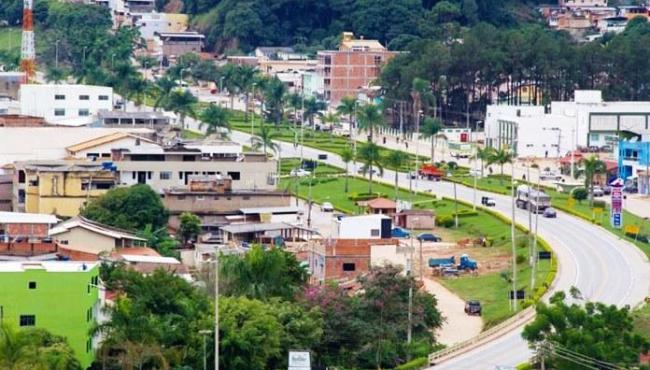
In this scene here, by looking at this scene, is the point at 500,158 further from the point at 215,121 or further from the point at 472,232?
the point at 215,121

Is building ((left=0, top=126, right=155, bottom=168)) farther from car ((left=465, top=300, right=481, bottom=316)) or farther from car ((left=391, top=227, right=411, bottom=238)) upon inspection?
car ((left=465, top=300, right=481, bottom=316))

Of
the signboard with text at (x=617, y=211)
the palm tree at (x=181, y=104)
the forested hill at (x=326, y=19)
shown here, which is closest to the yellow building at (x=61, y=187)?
the signboard with text at (x=617, y=211)

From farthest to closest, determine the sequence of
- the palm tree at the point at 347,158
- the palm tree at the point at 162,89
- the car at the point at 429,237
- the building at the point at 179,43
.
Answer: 1. the building at the point at 179,43
2. the palm tree at the point at 162,89
3. the palm tree at the point at 347,158
4. the car at the point at 429,237

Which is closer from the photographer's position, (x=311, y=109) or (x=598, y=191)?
(x=598, y=191)

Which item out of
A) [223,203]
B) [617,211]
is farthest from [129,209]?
[617,211]

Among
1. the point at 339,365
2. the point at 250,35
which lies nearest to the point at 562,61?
the point at 250,35

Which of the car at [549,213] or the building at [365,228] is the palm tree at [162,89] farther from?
the building at [365,228]
